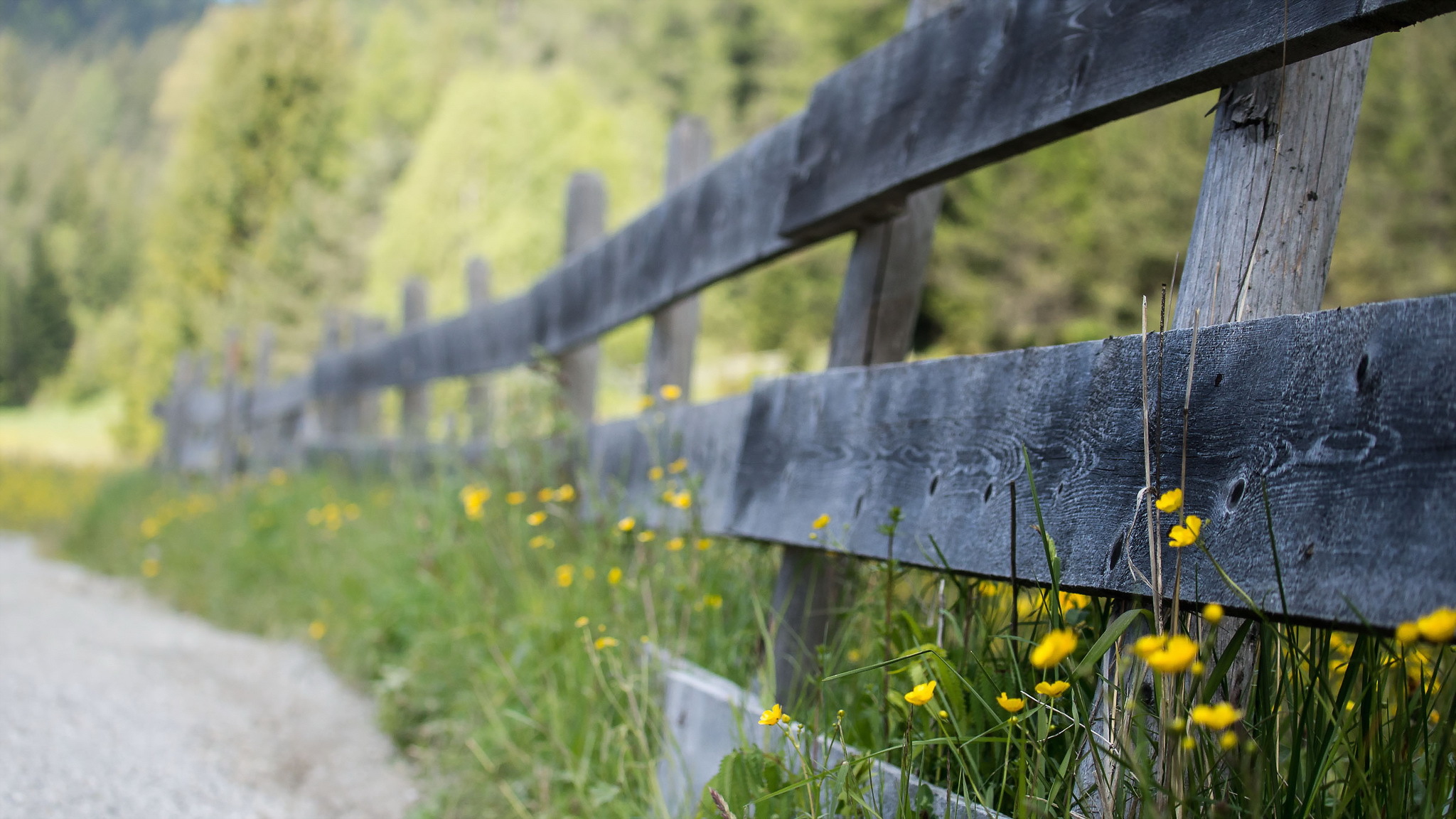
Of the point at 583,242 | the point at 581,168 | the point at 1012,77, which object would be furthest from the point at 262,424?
the point at 581,168

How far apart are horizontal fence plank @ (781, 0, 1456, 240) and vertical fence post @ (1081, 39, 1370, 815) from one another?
2.5 inches

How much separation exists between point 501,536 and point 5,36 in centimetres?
9380

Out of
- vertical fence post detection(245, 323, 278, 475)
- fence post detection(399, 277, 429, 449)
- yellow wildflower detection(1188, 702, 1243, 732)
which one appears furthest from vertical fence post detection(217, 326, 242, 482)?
yellow wildflower detection(1188, 702, 1243, 732)

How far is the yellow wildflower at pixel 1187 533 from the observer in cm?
96

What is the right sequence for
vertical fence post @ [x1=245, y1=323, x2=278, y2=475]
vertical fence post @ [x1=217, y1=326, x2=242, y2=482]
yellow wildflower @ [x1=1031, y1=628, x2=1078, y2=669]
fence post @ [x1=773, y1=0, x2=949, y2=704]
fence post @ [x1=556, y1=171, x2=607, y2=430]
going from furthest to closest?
vertical fence post @ [x1=217, y1=326, x2=242, y2=482] < vertical fence post @ [x1=245, y1=323, x2=278, y2=475] < fence post @ [x1=556, y1=171, x2=607, y2=430] < fence post @ [x1=773, y1=0, x2=949, y2=704] < yellow wildflower @ [x1=1031, y1=628, x2=1078, y2=669]

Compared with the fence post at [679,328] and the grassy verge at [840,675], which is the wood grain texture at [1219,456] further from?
the fence post at [679,328]

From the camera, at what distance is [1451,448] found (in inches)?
33.9

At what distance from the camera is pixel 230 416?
9805 millimetres

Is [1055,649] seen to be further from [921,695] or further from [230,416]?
[230,416]

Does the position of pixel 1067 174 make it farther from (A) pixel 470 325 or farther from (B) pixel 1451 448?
(B) pixel 1451 448

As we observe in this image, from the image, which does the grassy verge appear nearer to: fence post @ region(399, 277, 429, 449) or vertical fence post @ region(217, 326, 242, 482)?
fence post @ region(399, 277, 429, 449)

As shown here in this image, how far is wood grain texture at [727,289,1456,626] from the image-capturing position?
A: 889 millimetres

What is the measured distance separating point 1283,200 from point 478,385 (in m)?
4.65

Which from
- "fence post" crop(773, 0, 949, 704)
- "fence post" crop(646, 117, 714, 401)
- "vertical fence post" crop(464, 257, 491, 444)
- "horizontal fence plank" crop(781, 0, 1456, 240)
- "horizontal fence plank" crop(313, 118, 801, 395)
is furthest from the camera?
"vertical fence post" crop(464, 257, 491, 444)
